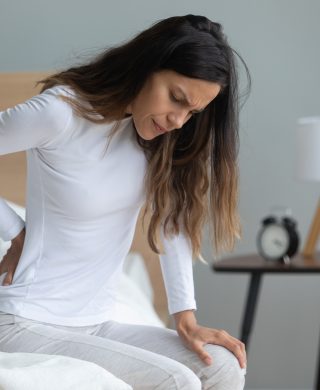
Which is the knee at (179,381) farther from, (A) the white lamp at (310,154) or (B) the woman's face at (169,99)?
(A) the white lamp at (310,154)

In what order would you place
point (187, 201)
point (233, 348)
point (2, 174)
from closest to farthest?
point (233, 348) < point (187, 201) < point (2, 174)

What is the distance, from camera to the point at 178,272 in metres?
1.57

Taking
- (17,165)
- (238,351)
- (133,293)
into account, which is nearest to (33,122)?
(238,351)

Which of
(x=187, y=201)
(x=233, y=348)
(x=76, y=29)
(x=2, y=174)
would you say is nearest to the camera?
(x=233, y=348)

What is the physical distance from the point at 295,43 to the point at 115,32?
70 centimetres

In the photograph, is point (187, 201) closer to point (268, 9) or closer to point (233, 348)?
point (233, 348)

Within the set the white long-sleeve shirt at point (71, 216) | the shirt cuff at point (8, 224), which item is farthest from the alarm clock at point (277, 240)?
the shirt cuff at point (8, 224)

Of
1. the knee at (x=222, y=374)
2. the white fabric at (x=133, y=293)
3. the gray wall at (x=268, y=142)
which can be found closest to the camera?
the knee at (x=222, y=374)

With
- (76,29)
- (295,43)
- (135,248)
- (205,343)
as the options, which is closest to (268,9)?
(295,43)

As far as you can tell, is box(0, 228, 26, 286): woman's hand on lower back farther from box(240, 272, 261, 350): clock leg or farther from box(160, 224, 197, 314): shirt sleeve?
box(240, 272, 261, 350): clock leg

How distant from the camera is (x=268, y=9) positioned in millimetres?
3141

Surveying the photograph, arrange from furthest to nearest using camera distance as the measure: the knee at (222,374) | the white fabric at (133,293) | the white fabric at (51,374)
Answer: the white fabric at (133,293), the knee at (222,374), the white fabric at (51,374)

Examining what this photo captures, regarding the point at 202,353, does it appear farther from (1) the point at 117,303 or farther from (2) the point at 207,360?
(1) the point at 117,303

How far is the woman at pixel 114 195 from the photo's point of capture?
1372mm
